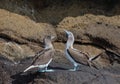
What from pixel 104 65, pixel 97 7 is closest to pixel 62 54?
pixel 104 65

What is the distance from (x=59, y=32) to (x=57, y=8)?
111 cm

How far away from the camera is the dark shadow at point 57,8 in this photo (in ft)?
64.1

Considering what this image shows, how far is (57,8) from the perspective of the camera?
1975 cm

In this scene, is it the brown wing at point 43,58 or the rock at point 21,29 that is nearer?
the brown wing at point 43,58

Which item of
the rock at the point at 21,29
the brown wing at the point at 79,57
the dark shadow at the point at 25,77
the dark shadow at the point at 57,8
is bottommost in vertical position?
the dark shadow at the point at 25,77

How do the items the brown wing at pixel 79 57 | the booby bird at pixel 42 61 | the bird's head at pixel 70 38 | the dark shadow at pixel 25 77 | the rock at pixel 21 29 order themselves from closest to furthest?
the booby bird at pixel 42 61 → the dark shadow at pixel 25 77 → the brown wing at pixel 79 57 → the bird's head at pixel 70 38 → the rock at pixel 21 29

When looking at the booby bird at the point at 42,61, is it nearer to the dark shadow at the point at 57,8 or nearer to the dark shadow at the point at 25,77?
the dark shadow at the point at 25,77

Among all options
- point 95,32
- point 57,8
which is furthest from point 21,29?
point 95,32

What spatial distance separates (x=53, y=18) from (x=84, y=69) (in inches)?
136

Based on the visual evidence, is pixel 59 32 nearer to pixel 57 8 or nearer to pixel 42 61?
pixel 57 8

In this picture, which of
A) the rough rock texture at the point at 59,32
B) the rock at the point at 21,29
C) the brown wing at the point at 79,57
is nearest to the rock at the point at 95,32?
the rough rock texture at the point at 59,32

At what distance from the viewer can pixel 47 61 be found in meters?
15.9

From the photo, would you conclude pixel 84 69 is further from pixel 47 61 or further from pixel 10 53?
pixel 10 53

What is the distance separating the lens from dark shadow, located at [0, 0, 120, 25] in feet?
64.1
